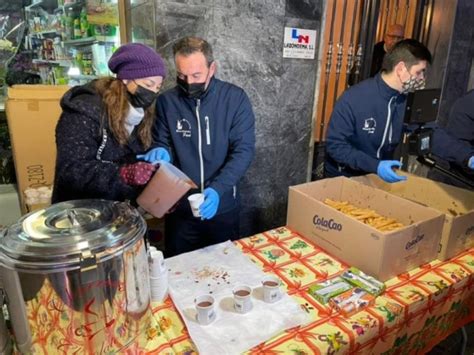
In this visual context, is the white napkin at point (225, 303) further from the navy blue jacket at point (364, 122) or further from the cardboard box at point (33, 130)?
the cardboard box at point (33, 130)

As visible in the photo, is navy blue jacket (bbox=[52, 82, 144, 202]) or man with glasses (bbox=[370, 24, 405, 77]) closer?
navy blue jacket (bbox=[52, 82, 144, 202])

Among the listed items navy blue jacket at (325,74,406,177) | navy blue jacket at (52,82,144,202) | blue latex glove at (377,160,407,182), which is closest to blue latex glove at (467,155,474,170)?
blue latex glove at (377,160,407,182)

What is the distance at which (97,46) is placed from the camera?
2.67 m

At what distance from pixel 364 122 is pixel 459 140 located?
0.60m

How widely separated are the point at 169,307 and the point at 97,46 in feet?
7.40

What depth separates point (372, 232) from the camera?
1.19 metres

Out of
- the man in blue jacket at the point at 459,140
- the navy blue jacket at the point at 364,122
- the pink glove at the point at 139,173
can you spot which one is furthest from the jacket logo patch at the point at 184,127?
the man in blue jacket at the point at 459,140

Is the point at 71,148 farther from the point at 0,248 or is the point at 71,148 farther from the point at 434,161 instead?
the point at 434,161

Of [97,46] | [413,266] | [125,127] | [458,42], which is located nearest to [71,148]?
[125,127]

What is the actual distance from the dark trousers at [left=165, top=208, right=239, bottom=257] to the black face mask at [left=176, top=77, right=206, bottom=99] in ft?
2.00

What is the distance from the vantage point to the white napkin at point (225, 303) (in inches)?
36.7

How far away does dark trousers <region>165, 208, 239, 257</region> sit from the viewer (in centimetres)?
191

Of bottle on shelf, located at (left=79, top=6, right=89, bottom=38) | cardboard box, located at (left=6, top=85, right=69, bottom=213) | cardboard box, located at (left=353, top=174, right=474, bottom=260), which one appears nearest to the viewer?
cardboard box, located at (left=353, top=174, right=474, bottom=260)

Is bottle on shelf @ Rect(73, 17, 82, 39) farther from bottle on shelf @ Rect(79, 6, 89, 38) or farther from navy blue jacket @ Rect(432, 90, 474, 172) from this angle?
navy blue jacket @ Rect(432, 90, 474, 172)
